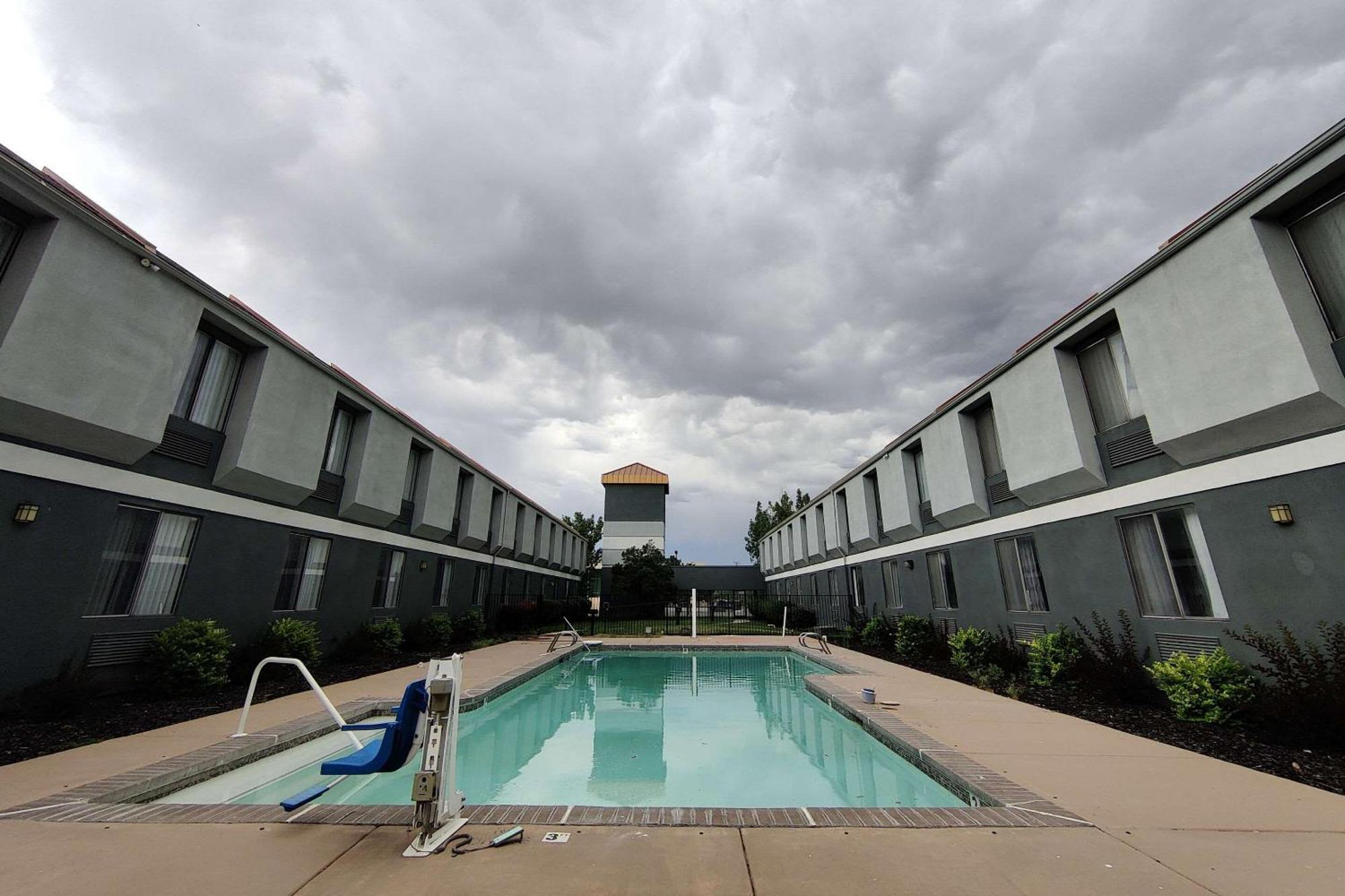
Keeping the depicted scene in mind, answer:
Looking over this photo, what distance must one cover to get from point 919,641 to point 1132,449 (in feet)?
24.2

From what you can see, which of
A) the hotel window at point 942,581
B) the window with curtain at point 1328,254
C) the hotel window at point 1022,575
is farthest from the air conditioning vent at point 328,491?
the window with curtain at point 1328,254

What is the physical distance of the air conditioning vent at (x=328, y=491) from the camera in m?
11.9

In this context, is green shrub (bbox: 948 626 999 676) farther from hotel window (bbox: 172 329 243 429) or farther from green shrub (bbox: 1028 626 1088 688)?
hotel window (bbox: 172 329 243 429)

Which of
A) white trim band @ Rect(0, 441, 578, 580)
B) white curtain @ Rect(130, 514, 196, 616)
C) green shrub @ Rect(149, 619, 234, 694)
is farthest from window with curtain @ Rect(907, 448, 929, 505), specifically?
white curtain @ Rect(130, 514, 196, 616)

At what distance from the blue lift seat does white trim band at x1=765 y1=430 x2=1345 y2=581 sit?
9605 millimetres

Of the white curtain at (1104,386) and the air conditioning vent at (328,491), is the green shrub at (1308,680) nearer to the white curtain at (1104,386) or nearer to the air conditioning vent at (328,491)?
the white curtain at (1104,386)

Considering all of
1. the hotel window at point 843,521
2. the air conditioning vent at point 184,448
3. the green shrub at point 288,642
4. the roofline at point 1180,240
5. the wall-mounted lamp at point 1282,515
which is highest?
the roofline at point 1180,240

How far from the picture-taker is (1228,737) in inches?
230

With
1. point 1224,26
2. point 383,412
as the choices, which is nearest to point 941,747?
point 1224,26

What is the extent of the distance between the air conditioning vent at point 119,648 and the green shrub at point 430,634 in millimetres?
7515

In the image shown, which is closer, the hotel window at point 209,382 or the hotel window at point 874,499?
the hotel window at point 209,382

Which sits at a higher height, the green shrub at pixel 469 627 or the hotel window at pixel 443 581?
the hotel window at pixel 443 581

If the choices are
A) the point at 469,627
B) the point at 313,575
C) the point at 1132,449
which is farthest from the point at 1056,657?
the point at 469,627

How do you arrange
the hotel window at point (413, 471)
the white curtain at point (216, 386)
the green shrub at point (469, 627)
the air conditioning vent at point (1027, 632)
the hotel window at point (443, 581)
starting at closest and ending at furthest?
1. the white curtain at point (216, 386)
2. the air conditioning vent at point (1027, 632)
3. the hotel window at point (413, 471)
4. the green shrub at point (469, 627)
5. the hotel window at point (443, 581)
